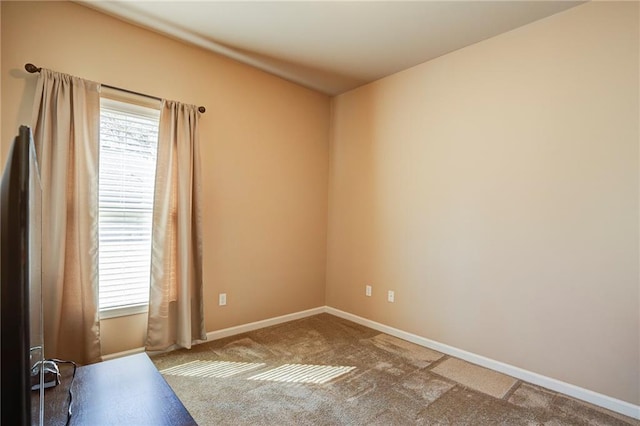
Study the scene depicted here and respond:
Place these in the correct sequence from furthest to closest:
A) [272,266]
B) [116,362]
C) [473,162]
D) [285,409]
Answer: [272,266] < [473,162] < [285,409] < [116,362]

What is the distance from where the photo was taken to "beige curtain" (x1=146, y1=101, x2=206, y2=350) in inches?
111

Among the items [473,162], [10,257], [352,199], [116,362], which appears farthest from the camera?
[352,199]

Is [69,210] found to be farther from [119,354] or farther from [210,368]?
[210,368]

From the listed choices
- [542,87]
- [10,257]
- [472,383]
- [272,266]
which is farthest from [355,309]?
[10,257]

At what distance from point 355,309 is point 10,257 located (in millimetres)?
3724

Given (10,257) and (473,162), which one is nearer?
(10,257)

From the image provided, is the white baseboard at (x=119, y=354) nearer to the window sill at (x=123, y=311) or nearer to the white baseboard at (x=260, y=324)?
the window sill at (x=123, y=311)

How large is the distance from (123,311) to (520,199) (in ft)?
11.0

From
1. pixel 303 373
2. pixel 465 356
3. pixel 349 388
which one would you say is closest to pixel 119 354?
pixel 303 373

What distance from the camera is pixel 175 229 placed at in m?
2.94

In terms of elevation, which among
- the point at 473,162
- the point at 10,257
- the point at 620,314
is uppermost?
the point at 473,162

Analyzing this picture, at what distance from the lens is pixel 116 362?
1.40m

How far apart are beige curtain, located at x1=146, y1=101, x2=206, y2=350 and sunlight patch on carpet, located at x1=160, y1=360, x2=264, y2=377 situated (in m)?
0.29

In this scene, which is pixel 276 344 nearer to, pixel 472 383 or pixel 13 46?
pixel 472 383
